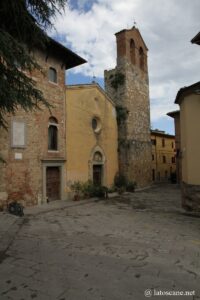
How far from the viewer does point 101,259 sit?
20.4 ft

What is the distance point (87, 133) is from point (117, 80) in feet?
24.1

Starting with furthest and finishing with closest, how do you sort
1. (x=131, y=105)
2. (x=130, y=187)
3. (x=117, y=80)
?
(x=131, y=105) < (x=117, y=80) < (x=130, y=187)

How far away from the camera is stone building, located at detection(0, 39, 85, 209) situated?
13.4 m

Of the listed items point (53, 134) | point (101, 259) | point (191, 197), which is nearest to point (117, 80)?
point (53, 134)

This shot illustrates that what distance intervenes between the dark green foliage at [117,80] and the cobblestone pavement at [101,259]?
15.6 meters

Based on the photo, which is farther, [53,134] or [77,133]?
[77,133]

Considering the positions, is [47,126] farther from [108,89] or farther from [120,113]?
[108,89]

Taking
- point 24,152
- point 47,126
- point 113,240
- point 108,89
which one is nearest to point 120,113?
point 108,89

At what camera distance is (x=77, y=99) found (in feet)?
61.0

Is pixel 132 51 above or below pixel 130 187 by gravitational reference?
above

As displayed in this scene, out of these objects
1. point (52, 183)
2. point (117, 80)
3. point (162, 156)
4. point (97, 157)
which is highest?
point (117, 80)

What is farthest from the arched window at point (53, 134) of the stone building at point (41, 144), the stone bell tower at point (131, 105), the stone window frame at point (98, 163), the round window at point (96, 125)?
the stone bell tower at point (131, 105)

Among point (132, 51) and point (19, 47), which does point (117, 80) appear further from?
point (19, 47)

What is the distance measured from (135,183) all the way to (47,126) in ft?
33.9
